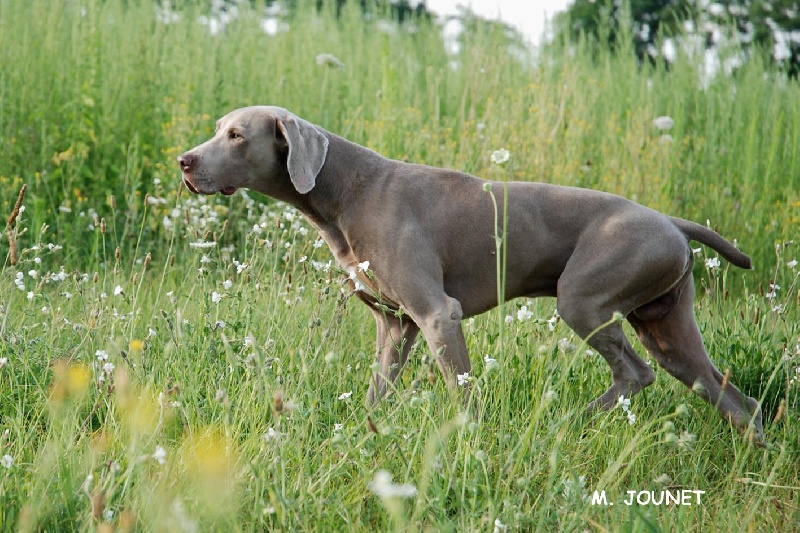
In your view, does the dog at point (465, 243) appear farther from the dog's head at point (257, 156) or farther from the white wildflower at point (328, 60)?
the white wildflower at point (328, 60)

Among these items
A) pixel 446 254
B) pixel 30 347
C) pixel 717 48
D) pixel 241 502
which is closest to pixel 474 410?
pixel 446 254

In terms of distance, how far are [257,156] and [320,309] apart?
786 millimetres

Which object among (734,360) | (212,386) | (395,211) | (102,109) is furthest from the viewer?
(102,109)

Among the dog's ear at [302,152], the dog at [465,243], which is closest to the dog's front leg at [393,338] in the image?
the dog at [465,243]

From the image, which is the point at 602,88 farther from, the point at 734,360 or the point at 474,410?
the point at 474,410

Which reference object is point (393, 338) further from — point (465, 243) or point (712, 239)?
point (712, 239)

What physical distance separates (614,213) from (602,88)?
4766 millimetres

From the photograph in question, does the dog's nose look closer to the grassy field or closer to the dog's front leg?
the grassy field

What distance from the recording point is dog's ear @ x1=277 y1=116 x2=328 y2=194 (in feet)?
12.4

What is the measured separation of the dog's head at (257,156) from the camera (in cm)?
377

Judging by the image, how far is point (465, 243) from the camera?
4008mm

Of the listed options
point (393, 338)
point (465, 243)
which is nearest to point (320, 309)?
point (393, 338)

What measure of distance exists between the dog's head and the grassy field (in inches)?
11.8

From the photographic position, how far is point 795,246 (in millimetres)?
6023
